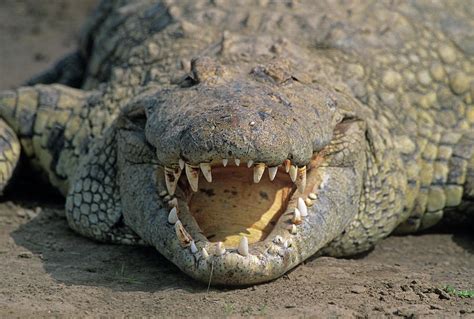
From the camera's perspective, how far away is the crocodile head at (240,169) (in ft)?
14.2

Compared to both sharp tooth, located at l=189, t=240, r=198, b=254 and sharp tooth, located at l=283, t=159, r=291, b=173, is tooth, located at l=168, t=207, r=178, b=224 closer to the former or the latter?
sharp tooth, located at l=189, t=240, r=198, b=254

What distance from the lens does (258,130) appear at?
4.26 m

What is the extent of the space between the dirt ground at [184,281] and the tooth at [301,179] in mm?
445

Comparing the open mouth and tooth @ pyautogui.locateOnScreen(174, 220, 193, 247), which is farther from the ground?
the open mouth

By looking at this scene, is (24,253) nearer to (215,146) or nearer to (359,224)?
(215,146)

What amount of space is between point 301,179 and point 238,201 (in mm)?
386

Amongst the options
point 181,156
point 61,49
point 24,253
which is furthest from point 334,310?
point 61,49

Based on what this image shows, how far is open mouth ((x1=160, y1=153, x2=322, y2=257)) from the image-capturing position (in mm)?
4555

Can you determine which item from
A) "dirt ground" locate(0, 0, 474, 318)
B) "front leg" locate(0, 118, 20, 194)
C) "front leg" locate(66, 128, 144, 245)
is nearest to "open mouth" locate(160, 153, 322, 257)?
"dirt ground" locate(0, 0, 474, 318)

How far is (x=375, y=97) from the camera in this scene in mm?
6039

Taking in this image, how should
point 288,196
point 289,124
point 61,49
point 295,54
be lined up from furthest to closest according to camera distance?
point 61,49 → point 295,54 → point 288,196 → point 289,124

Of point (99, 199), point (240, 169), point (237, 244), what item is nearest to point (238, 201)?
point (240, 169)

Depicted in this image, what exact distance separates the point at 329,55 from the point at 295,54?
13.7 inches

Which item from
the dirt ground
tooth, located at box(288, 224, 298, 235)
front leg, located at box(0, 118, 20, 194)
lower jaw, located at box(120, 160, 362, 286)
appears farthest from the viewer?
front leg, located at box(0, 118, 20, 194)
